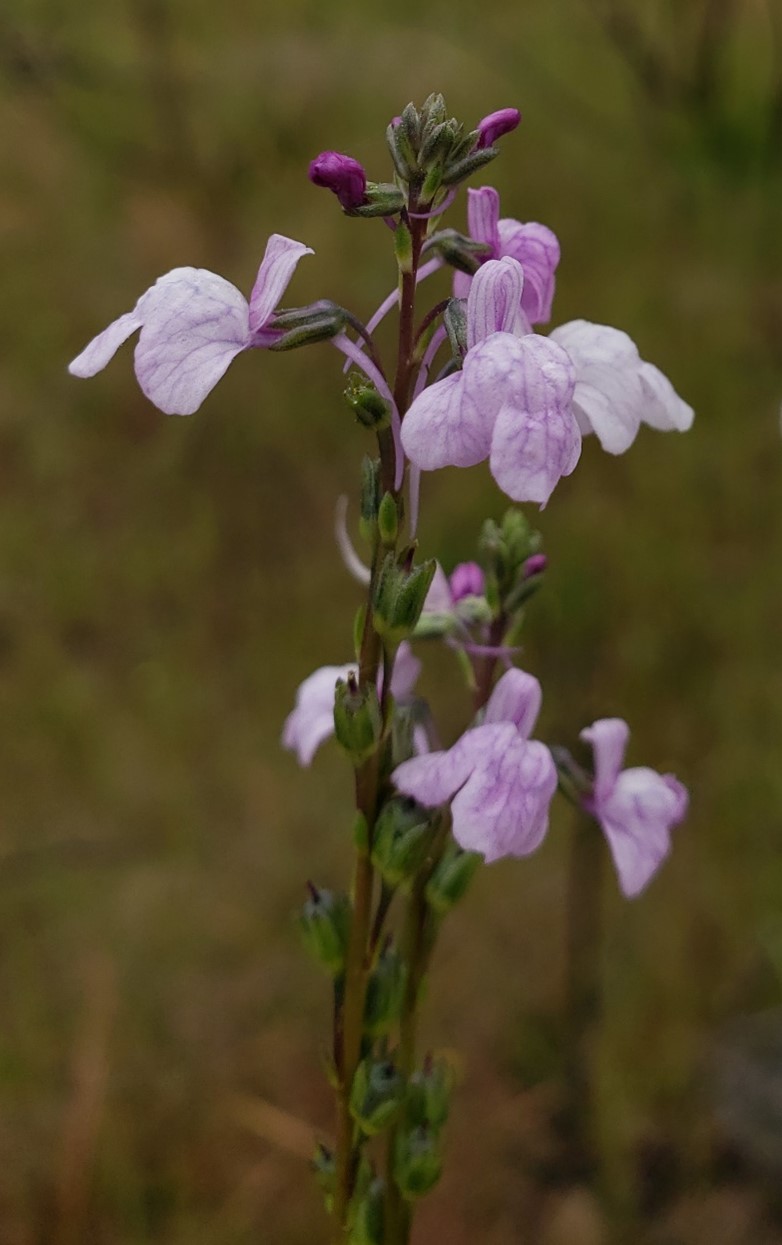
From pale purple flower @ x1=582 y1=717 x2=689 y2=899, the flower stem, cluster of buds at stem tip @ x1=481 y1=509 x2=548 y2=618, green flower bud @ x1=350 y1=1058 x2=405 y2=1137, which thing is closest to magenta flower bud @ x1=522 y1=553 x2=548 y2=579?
cluster of buds at stem tip @ x1=481 y1=509 x2=548 y2=618

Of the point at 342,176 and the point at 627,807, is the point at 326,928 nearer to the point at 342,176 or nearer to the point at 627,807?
the point at 627,807

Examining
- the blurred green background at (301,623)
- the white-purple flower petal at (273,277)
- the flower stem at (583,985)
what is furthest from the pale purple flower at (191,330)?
the flower stem at (583,985)

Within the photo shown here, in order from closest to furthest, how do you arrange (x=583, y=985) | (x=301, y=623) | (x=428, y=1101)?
(x=428, y=1101) → (x=583, y=985) → (x=301, y=623)

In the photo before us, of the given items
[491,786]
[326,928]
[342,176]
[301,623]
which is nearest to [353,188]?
[342,176]

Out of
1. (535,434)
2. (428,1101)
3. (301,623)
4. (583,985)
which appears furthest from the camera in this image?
(301,623)

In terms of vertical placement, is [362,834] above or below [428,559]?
below

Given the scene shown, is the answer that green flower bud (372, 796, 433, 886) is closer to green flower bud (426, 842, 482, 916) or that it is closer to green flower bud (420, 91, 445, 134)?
green flower bud (426, 842, 482, 916)

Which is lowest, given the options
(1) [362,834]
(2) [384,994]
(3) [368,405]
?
(2) [384,994]

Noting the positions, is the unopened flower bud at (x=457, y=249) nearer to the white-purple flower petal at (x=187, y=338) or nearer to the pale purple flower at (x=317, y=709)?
the white-purple flower petal at (x=187, y=338)

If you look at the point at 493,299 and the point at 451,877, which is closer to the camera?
the point at 493,299
